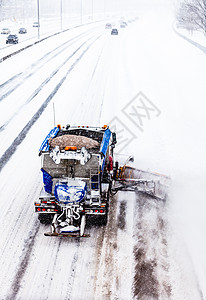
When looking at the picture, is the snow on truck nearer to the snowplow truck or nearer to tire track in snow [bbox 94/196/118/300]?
the snowplow truck

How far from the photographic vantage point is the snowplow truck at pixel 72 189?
24.5 ft

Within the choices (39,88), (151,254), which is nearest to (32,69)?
(39,88)

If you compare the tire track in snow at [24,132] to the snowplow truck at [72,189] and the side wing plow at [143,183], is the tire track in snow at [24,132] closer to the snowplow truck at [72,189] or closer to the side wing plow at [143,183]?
the snowplow truck at [72,189]

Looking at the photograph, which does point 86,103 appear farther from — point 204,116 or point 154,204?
point 154,204

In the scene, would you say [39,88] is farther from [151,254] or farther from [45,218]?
[151,254]

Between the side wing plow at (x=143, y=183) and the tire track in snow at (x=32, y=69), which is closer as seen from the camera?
the side wing plow at (x=143, y=183)

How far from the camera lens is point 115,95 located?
20891 millimetres

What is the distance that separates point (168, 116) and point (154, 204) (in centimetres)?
900

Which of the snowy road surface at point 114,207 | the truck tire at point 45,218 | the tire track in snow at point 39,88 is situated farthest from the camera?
the tire track in snow at point 39,88

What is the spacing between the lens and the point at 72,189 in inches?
293

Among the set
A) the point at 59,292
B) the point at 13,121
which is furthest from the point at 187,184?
the point at 13,121

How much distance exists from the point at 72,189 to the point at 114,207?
213cm

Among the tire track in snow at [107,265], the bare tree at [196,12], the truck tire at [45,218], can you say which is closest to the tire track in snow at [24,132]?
the truck tire at [45,218]

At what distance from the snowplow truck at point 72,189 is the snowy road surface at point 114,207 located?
1.65 feet
